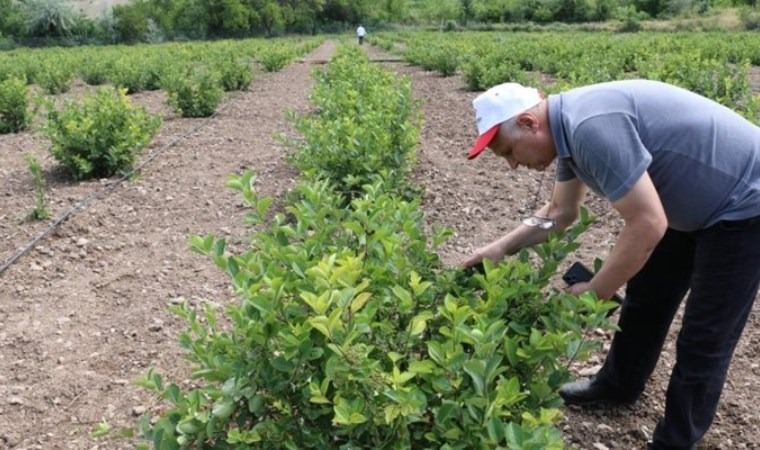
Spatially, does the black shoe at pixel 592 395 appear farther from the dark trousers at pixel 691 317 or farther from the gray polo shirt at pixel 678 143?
the gray polo shirt at pixel 678 143

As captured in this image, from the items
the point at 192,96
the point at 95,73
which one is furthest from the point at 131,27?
the point at 192,96

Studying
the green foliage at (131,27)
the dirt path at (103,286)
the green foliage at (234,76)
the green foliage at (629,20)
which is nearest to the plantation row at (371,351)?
the dirt path at (103,286)

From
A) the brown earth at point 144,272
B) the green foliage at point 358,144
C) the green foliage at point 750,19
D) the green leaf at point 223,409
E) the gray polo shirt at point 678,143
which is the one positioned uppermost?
the gray polo shirt at point 678,143

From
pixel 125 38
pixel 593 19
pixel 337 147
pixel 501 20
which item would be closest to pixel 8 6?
pixel 125 38

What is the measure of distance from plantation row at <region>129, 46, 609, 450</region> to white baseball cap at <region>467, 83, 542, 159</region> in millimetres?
379

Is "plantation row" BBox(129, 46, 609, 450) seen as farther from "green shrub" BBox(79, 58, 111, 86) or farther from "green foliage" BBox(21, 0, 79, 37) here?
"green foliage" BBox(21, 0, 79, 37)

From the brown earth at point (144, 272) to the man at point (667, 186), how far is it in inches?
20.8

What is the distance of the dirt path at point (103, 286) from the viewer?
10.7 ft

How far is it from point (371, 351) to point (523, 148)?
839 mm

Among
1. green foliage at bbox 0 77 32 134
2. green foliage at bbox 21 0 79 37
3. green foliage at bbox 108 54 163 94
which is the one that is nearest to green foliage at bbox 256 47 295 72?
green foliage at bbox 108 54 163 94

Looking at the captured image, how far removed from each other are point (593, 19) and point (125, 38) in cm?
4190

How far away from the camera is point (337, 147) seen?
4.82m

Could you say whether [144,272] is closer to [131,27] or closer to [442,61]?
[442,61]

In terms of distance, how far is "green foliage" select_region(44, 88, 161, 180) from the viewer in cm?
681
